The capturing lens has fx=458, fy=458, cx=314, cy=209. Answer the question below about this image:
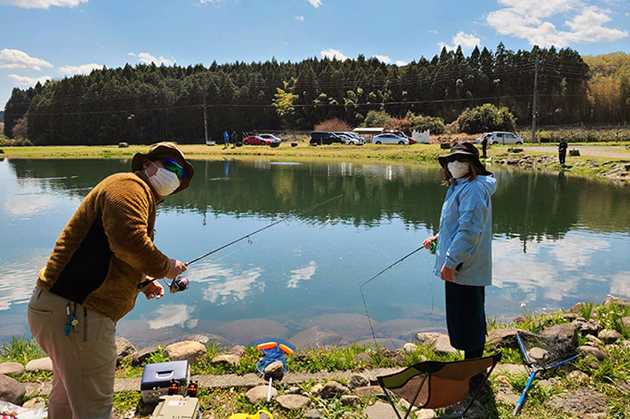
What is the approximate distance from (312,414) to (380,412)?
19.5 inches

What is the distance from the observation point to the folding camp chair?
98.3 inches

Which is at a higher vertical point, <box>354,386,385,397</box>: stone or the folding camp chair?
the folding camp chair

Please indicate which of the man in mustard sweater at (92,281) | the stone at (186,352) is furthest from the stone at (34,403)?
the man in mustard sweater at (92,281)

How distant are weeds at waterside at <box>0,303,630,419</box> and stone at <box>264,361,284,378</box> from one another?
4.6 inches

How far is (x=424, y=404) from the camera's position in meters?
2.70

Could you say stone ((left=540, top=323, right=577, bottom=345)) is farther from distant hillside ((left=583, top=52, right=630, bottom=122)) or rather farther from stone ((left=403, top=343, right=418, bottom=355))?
distant hillside ((left=583, top=52, right=630, bottom=122))

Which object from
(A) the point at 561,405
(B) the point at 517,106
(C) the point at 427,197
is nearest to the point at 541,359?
(A) the point at 561,405

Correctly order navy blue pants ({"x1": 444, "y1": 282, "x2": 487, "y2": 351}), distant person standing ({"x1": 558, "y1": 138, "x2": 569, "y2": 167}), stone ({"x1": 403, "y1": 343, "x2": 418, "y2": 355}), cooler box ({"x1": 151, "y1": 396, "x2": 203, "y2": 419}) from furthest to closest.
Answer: distant person standing ({"x1": 558, "y1": 138, "x2": 569, "y2": 167}) → stone ({"x1": 403, "y1": 343, "x2": 418, "y2": 355}) → navy blue pants ({"x1": 444, "y1": 282, "x2": 487, "y2": 351}) → cooler box ({"x1": 151, "y1": 396, "x2": 203, "y2": 419})

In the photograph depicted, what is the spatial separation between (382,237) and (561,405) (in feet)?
24.9

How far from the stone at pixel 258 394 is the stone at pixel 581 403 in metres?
2.03

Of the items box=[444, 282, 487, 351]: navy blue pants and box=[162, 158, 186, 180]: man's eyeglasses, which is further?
box=[444, 282, 487, 351]: navy blue pants

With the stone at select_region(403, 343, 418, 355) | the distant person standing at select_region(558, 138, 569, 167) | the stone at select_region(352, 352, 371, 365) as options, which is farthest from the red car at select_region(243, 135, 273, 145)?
the stone at select_region(352, 352, 371, 365)

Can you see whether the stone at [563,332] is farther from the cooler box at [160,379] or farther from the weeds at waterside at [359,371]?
the cooler box at [160,379]

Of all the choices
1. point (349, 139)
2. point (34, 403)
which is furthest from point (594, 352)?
point (349, 139)
